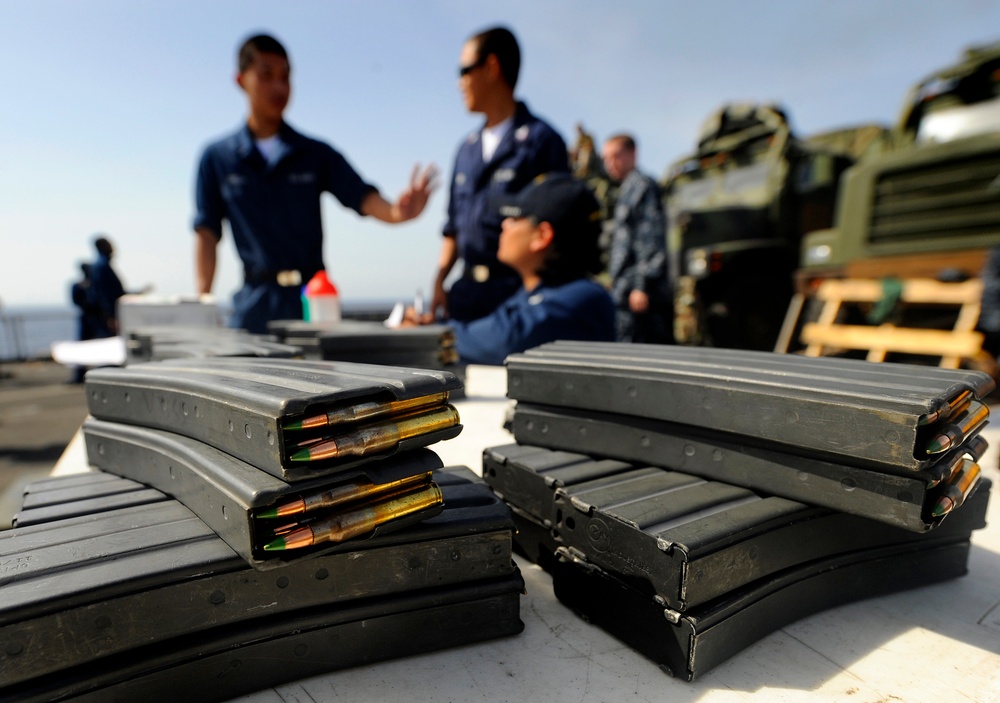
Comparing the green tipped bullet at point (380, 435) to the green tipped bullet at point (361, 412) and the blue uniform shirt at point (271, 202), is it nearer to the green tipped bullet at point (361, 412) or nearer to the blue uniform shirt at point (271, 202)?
the green tipped bullet at point (361, 412)

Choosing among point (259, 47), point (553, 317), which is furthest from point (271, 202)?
point (553, 317)

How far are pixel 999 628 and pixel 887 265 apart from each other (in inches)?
226

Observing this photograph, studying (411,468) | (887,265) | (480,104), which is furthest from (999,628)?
(887,265)

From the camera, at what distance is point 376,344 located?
295cm

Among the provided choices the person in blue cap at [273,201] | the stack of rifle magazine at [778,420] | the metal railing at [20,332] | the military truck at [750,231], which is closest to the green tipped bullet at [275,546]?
the stack of rifle magazine at [778,420]

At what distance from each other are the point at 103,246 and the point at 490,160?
872 cm

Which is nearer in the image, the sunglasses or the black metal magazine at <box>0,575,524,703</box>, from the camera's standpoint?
the black metal magazine at <box>0,575,524,703</box>

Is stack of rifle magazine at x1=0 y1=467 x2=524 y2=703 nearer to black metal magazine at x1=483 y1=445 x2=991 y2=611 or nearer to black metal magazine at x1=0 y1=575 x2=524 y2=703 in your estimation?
black metal magazine at x1=0 y1=575 x2=524 y2=703

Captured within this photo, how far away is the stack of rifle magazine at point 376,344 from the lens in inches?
113

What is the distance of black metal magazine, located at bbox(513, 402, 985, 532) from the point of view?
43.7 inches

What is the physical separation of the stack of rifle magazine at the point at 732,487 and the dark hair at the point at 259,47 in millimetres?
3296

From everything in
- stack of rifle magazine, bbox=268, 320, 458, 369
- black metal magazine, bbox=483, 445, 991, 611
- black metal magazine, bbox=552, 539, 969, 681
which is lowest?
black metal magazine, bbox=552, 539, 969, 681

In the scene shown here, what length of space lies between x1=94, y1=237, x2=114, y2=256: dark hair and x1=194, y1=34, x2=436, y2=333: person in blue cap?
22.3ft

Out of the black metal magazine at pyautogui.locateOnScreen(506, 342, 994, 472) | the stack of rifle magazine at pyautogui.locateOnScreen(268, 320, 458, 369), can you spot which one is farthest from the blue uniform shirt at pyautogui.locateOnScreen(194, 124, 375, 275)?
the black metal magazine at pyautogui.locateOnScreen(506, 342, 994, 472)
